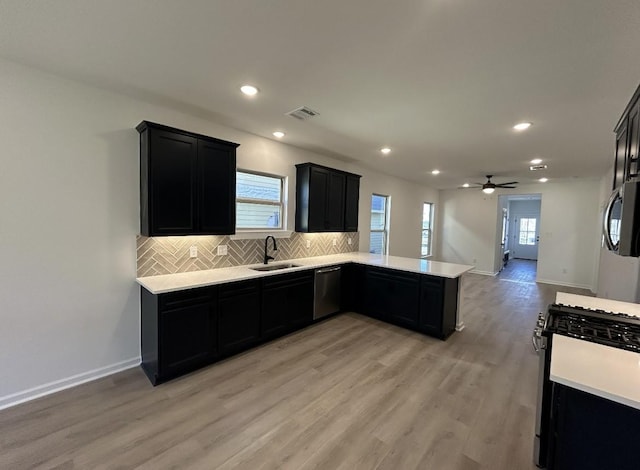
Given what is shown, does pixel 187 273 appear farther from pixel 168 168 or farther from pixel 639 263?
pixel 639 263

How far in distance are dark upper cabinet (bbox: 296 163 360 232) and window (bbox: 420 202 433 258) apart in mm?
4542

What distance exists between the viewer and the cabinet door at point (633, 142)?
1.89 metres

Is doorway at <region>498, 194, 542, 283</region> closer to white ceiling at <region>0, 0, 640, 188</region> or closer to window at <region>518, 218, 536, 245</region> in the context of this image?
window at <region>518, 218, 536, 245</region>

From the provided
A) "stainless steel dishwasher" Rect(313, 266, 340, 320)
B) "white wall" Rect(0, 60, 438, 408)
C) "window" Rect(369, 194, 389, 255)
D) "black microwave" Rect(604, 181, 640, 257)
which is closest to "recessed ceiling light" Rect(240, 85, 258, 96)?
"white wall" Rect(0, 60, 438, 408)

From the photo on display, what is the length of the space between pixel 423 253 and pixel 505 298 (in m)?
3.24

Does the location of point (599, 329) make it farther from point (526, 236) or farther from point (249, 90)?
point (526, 236)

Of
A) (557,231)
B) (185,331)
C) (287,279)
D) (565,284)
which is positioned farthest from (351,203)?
(565,284)

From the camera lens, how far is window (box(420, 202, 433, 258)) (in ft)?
29.0

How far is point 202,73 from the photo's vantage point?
7.38 feet

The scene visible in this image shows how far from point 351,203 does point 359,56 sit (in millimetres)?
3261

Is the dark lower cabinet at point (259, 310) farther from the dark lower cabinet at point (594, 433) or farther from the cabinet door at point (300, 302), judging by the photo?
the dark lower cabinet at point (594, 433)

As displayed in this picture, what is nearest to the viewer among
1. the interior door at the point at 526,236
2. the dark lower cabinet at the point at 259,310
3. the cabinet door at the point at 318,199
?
the dark lower cabinet at the point at 259,310

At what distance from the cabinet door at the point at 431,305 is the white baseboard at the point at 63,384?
3412 millimetres

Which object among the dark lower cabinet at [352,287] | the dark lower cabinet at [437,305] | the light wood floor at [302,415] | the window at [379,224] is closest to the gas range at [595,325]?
the light wood floor at [302,415]
